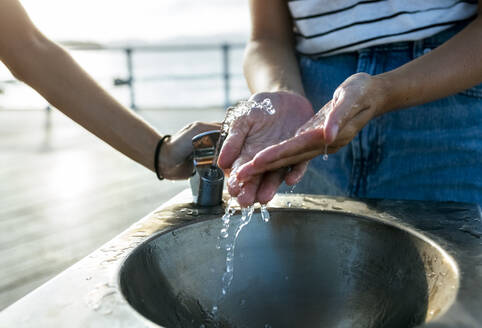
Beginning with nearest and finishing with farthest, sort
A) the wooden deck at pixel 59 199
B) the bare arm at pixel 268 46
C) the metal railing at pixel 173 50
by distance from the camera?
the bare arm at pixel 268 46 → the wooden deck at pixel 59 199 → the metal railing at pixel 173 50

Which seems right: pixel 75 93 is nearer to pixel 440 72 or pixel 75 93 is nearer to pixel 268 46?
pixel 268 46

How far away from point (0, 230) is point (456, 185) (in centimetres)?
248

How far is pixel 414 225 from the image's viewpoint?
82 centimetres

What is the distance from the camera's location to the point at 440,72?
2.98 feet

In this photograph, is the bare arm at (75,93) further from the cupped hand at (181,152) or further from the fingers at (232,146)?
the fingers at (232,146)

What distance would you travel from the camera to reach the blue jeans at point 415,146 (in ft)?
3.34

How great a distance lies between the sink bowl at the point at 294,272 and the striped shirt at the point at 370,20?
415 millimetres

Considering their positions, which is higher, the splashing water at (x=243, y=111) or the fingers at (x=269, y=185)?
the splashing water at (x=243, y=111)

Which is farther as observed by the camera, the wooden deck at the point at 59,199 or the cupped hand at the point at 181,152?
the wooden deck at the point at 59,199

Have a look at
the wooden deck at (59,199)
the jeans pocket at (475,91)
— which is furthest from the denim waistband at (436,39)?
the wooden deck at (59,199)

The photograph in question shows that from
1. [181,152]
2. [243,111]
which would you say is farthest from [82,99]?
[243,111]

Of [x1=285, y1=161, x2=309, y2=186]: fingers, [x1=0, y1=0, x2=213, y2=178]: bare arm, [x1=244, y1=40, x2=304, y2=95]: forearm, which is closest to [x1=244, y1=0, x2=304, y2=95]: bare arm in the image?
[x1=244, y1=40, x2=304, y2=95]: forearm

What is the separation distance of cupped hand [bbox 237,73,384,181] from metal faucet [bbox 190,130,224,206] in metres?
0.17

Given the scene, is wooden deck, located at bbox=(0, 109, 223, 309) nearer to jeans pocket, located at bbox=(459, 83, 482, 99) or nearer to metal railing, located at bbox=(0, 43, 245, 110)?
metal railing, located at bbox=(0, 43, 245, 110)
